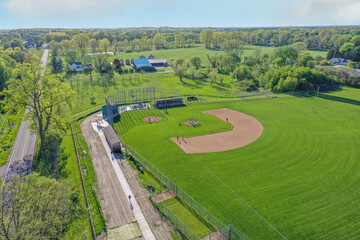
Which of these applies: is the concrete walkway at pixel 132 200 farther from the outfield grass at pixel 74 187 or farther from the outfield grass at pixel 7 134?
the outfield grass at pixel 7 134

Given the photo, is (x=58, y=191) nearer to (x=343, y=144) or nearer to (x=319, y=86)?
(x=343, y=144)

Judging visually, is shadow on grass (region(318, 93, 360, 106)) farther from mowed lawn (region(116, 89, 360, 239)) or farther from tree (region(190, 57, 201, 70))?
tree (region(190, 57, 201, 70))

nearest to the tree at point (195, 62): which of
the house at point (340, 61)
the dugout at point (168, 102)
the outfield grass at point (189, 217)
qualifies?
the dugout at point (168, 102)

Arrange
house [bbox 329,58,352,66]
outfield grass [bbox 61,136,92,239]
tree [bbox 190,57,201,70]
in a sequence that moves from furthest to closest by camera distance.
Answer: house [bbox 329,58,352,66]
tree [bbox 190,57,201,70]
outfield grass [bbox 61,136,92,239]

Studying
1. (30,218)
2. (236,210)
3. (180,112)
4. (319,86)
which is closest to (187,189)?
(236,210)

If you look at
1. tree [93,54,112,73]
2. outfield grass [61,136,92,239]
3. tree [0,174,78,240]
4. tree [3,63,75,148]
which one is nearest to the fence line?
outfield grass [61,136,92,239]

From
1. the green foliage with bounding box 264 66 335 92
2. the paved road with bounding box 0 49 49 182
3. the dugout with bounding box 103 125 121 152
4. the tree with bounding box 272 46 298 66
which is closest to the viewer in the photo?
the paved road with bounding box 0 49 49 182
